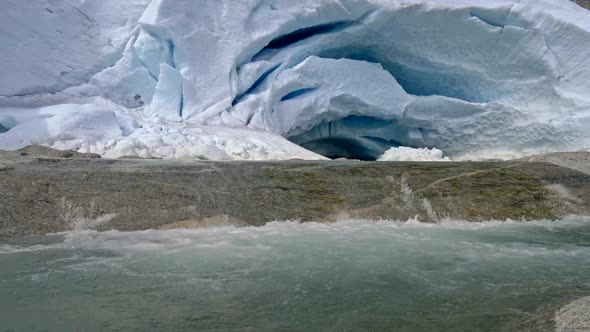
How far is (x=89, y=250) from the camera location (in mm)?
2936

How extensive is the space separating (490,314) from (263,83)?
7100mm

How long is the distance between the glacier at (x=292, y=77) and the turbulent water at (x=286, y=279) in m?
3.20

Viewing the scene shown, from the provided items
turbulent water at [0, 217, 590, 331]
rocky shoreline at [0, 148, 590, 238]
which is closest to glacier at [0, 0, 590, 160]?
rocky shoreline at [0, 148, 590, 238]

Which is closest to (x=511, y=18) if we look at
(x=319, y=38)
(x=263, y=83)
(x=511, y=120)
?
(x=511, y=120)

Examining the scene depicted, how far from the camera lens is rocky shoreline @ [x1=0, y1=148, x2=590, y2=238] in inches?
137

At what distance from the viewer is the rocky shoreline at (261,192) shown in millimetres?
3492

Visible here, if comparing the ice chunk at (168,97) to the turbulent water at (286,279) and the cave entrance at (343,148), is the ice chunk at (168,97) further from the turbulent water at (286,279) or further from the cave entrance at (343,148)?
the turbulent water at (286,279)

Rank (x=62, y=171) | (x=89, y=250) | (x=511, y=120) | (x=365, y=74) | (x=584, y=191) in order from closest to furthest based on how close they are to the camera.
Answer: (x=89, y=250) → (x=62, y=171) → (x=584, y=191) → (x=365, y=74) → (x=511, y=120)

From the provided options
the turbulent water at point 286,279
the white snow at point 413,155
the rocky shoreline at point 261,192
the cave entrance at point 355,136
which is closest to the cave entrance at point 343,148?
the cave entrance at point 355,136

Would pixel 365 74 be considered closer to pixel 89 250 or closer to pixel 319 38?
pixel 319 38

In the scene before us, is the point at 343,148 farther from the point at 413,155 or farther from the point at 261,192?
the point at 261,192

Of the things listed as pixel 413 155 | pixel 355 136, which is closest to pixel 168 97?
pixel 355 136

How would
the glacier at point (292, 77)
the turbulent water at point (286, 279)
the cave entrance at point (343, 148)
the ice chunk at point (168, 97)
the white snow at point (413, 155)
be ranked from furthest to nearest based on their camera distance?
1. the cave entrance at point (343, 148)
2. the white snow at point (413, 155)
3. the ice chunk at point (168, 97)
4. the glacier at point (292, 77)
5. the turbulent water at point (286, 279)

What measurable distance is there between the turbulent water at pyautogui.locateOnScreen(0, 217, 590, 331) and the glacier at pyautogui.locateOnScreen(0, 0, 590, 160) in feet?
10.5
